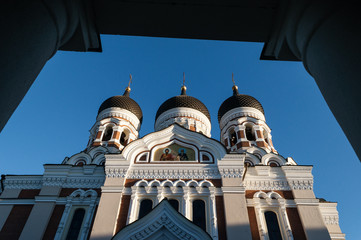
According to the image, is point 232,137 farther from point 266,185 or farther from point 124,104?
point 124,104

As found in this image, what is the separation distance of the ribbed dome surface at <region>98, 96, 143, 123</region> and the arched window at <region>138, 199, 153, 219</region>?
998 centimetres

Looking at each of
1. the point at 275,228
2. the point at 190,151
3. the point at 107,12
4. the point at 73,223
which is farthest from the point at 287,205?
the point at 107,12

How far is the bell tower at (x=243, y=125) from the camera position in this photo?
51.8 feet

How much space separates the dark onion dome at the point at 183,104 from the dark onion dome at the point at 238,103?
127 cm

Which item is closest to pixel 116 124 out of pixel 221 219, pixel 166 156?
pixel 166 156

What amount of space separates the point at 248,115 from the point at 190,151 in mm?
7436

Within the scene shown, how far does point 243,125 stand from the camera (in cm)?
1673

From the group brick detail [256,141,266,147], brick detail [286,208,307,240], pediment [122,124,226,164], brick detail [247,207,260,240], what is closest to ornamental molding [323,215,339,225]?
brick detail [286,208,307,240]

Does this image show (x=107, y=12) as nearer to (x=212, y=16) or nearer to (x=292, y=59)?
(x=212, y=16)

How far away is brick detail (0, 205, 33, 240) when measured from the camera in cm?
931

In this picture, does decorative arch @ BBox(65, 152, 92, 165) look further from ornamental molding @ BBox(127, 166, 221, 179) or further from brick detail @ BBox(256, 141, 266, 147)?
brick detail @ BBox(256, 141, 266, 147)

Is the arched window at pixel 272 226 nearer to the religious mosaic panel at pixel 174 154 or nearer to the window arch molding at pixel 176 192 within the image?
the window arch molding at pixel 176 192

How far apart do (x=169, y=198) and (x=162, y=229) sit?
5.71 ft

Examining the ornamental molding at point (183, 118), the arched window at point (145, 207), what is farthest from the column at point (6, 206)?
the ornamental molding at point (183, 118)
